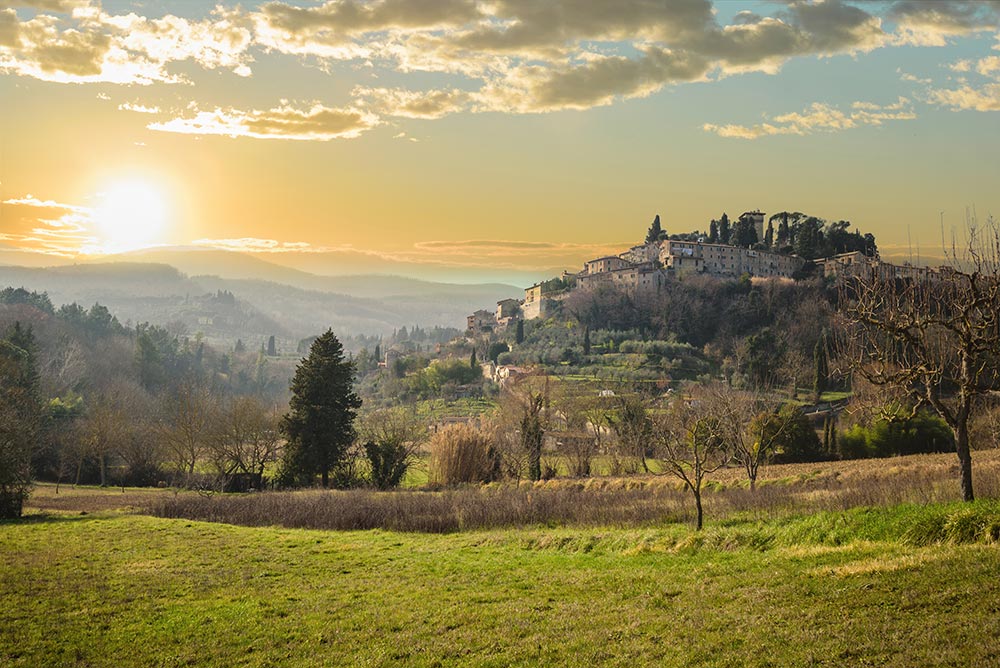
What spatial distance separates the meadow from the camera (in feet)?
31.4

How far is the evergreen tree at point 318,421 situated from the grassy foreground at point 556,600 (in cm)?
2508

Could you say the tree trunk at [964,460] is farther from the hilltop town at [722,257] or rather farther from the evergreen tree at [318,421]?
the hilltop town at [722,257]

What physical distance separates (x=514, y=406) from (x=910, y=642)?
159ft

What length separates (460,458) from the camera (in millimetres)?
44531

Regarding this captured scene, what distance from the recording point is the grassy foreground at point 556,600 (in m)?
9.51

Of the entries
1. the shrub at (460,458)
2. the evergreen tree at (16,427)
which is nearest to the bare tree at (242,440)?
the evergreen tree at (16,427)

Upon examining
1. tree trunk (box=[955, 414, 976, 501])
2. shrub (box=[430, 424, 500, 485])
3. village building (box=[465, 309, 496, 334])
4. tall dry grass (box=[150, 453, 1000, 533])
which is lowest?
shrub (box=[430, 424, 500, 485])

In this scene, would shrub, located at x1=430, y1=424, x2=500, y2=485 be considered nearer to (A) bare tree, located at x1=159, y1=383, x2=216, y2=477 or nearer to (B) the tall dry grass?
(B) the tall dry grass

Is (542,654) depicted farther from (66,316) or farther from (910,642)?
(66,316)

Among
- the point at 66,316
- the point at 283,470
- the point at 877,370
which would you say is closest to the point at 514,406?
the point at 283,470

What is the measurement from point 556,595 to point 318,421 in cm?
3481

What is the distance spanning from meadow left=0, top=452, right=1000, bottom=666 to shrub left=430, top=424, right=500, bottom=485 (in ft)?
74.9

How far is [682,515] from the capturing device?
21844 millimetres

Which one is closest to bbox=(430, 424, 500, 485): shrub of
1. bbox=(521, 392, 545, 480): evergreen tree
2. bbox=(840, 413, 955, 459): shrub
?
bbox=(521, 392, 545, 480): evergreen tree
